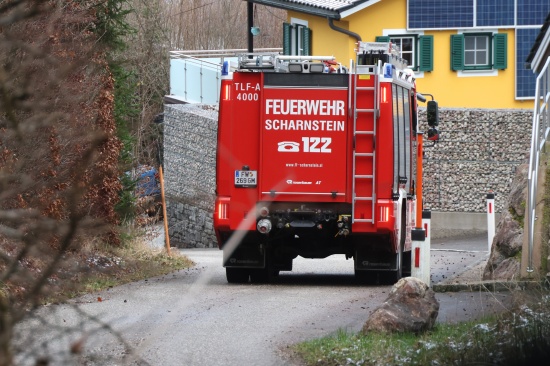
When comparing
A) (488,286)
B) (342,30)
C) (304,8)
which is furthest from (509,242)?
(304,8)

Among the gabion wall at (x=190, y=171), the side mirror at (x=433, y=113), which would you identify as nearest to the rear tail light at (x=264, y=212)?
the side mirror at (x=433, y=113)

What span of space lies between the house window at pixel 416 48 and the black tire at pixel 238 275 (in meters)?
18.9

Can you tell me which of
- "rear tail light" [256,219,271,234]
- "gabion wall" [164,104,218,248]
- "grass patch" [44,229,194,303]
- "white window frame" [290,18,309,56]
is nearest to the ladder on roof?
"rear tail light" [256,219,271,234]

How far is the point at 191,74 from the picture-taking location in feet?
138

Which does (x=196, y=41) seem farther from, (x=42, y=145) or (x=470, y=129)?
(x=42, y=145)

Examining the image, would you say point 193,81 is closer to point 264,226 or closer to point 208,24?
point 208,24

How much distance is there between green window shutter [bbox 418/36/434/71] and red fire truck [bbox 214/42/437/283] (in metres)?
18.7

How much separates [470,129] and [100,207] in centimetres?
1319

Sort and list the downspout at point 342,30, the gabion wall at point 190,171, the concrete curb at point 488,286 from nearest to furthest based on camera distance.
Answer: the concrete curb at point 488,286 < the gabion wall at point 190,171 < the downspout at point 342,30

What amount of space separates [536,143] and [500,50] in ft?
72.0

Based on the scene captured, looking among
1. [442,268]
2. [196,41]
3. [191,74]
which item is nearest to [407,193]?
[442,268]

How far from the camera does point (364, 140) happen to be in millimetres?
15703

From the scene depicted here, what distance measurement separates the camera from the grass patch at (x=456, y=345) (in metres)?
7.88

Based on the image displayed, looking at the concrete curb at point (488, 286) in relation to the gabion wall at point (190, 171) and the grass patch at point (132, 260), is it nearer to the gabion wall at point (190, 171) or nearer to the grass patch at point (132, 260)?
the grass patch at point (132, 260)
